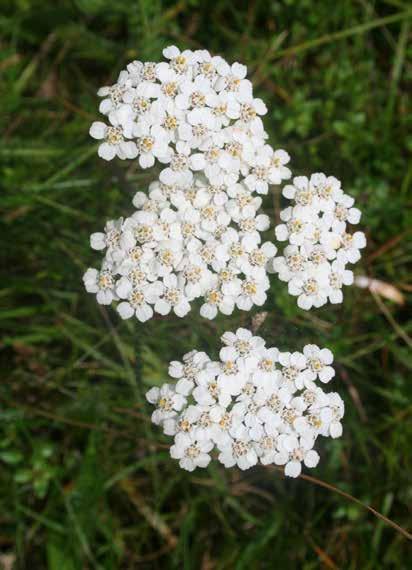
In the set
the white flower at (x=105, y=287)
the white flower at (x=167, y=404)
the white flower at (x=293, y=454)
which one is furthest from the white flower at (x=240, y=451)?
the white flower at (x=105, y=287)

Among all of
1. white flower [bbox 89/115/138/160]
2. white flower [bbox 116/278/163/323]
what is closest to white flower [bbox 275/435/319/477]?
white flower [bbox 116/278/163/323]

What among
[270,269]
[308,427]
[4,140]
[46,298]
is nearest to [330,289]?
[270,269]

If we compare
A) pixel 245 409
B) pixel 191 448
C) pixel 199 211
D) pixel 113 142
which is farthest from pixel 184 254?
pixel 191 448

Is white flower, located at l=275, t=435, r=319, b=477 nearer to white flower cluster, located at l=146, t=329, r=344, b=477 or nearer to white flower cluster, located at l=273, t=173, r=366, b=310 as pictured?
white flower cluster, located at l=146, t=329, r=344, b=477

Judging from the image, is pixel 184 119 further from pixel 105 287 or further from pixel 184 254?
pixel 105 287

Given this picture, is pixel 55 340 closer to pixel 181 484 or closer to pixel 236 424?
pixel 181 484

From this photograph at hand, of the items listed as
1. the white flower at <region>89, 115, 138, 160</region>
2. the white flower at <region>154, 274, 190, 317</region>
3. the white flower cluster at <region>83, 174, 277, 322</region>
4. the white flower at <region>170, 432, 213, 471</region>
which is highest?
the white flower at <region>89, 115, 138, 160</region>

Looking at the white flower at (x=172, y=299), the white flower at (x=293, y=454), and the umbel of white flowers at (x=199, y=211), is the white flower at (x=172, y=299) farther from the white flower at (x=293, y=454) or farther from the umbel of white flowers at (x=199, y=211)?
the white flower at (x=293, y=454)
